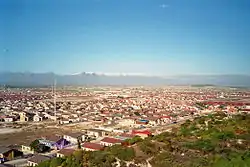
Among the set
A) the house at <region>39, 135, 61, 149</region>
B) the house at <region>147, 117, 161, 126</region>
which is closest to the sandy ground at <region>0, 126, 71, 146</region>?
the house at <region>39, 135, 61, 149</region>

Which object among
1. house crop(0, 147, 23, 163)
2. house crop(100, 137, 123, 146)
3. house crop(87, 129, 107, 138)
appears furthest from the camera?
house crop(87, 129, 107, 138)

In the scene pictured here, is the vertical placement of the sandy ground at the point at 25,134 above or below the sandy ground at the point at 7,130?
above

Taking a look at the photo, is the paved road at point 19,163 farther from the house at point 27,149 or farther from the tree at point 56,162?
the tree at point 56,162

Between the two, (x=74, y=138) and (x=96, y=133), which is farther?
(x=96, y=133)

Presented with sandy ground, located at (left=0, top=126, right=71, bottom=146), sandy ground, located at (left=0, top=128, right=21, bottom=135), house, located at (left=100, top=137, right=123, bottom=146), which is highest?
house, located at (left=100, top=137, right=123, bottom=146)

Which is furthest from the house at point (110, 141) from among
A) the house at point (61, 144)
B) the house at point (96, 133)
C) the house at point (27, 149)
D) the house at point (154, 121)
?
the house at point (154, 121)

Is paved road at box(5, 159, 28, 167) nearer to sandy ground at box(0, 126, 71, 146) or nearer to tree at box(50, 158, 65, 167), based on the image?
tree at box(50, 158, 65, 167)

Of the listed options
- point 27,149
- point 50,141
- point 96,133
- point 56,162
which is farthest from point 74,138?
point 56,162

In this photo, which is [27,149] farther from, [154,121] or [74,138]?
[154,121]

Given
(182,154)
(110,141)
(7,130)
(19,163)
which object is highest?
(182,154)

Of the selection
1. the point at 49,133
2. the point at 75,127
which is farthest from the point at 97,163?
the point at 75,127

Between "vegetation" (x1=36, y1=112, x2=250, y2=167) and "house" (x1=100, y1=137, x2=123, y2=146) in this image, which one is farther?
"house" (x1=100, y1=137, x2=123, y2=146)
